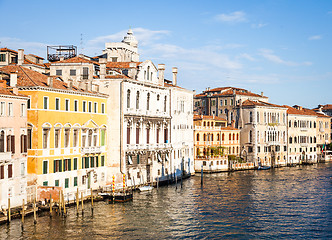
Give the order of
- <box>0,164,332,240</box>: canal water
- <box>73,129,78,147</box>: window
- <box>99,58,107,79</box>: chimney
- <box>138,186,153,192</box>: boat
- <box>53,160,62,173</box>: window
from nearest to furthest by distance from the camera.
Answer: <box>0,164,332,240</box>: canal water → <box>53,160,62,173</box>: window → <box>73,129,78,147</box>: window → <box>99,58,107,79</box>: chimney → <box>138,186,153,192</box>: boat

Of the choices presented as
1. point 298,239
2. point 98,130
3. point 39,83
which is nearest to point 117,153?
point 98,130

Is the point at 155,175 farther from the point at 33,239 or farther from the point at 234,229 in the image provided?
the point at 33,239

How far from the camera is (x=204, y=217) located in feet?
104

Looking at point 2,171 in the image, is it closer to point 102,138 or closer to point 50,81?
point 50,81

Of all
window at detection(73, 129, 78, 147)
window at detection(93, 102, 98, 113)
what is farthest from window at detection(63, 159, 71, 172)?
window at detection(93, 102, 98, 113)

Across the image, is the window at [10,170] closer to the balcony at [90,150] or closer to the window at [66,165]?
the window at [66,165]

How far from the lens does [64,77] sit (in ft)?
136

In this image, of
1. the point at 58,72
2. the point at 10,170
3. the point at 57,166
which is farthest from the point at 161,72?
the point at 10,170

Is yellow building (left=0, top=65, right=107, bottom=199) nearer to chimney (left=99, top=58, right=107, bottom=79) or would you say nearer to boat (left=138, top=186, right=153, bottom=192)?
chimney (left=99, top=58, right=107, bottom=79)

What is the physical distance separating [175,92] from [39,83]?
1938 centimetres

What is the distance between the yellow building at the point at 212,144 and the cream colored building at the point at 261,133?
208 centimetres

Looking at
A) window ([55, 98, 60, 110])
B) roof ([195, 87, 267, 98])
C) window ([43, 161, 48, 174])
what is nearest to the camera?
window ([43, 161, 48, 174])

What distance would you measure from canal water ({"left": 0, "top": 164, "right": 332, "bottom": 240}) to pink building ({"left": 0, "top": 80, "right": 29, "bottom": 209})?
2101 mm

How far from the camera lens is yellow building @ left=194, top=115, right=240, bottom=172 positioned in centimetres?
5903
